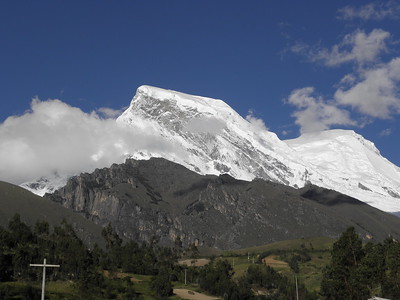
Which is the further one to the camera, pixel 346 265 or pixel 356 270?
pixel 346 265

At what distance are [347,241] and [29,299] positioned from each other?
275 feet

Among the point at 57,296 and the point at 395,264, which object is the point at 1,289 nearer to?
the point at 57,296

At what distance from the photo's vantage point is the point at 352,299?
497 feet

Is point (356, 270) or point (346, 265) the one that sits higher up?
point (346, 265)

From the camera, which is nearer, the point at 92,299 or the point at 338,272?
the point at 338,272

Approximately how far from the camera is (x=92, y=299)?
194 meters

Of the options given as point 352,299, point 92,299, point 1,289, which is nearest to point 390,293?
point 352,299

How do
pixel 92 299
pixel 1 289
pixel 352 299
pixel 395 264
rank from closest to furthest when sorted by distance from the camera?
pixel 352 299
pixel 395 264
pixel 1 289
pixel 92 299

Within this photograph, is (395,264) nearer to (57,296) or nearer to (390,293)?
(390,293)

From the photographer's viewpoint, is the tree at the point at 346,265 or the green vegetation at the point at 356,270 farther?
the tree at the point at 346,265

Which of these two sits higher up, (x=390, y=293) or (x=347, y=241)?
(x=347, y=241)

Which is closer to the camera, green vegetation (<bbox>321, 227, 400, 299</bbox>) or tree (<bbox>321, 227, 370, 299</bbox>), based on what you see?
green vegetation (<bbox>321, 227, 400, 299</bbox>)

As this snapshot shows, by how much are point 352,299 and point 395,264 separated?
19.1m

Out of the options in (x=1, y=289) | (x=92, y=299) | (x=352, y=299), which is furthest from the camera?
(x=92, y=299)
